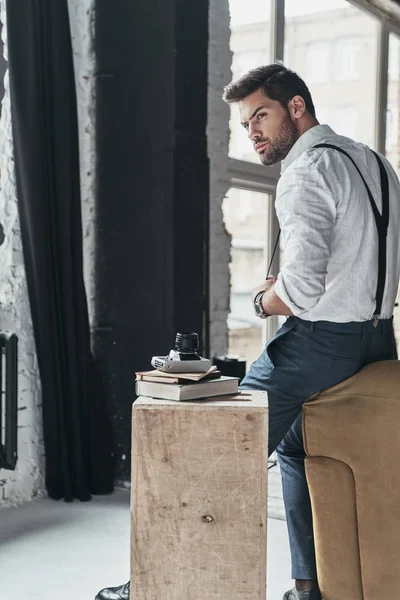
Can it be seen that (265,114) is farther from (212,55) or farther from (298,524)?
(212,55)

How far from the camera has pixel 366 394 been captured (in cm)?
209

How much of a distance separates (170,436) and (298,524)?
0.63 metres

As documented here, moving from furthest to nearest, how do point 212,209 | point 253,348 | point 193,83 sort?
point 253,348 → point 212,209 → point 193,83

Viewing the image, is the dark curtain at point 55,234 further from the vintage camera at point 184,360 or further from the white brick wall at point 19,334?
the vintage camera at point 184,360

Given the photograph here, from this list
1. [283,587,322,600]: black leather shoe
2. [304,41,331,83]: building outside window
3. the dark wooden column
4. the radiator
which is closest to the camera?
[283,587,322,600]: black leather shoe

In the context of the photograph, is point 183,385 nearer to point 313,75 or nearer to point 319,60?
point 313,75

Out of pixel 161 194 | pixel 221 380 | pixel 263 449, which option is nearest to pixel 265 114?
pixel 221 380

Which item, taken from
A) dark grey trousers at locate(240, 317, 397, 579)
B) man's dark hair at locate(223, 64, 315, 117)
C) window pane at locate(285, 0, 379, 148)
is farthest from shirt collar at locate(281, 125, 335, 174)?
window pane at locate(285, 0, 379, 148)

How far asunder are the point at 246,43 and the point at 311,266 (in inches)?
118

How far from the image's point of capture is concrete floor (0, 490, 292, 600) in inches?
99.0

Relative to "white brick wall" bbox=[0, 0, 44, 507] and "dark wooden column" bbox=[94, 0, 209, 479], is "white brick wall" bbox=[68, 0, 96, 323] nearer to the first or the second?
"dark wooden column" bbox=[94, 0, 209, 479]

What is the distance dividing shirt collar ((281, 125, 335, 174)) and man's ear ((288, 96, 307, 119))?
0.06 meters

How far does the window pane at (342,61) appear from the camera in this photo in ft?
18.5

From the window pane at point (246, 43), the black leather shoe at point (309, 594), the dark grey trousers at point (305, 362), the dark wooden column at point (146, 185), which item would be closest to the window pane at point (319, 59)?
the window pane at point (246, 43)
